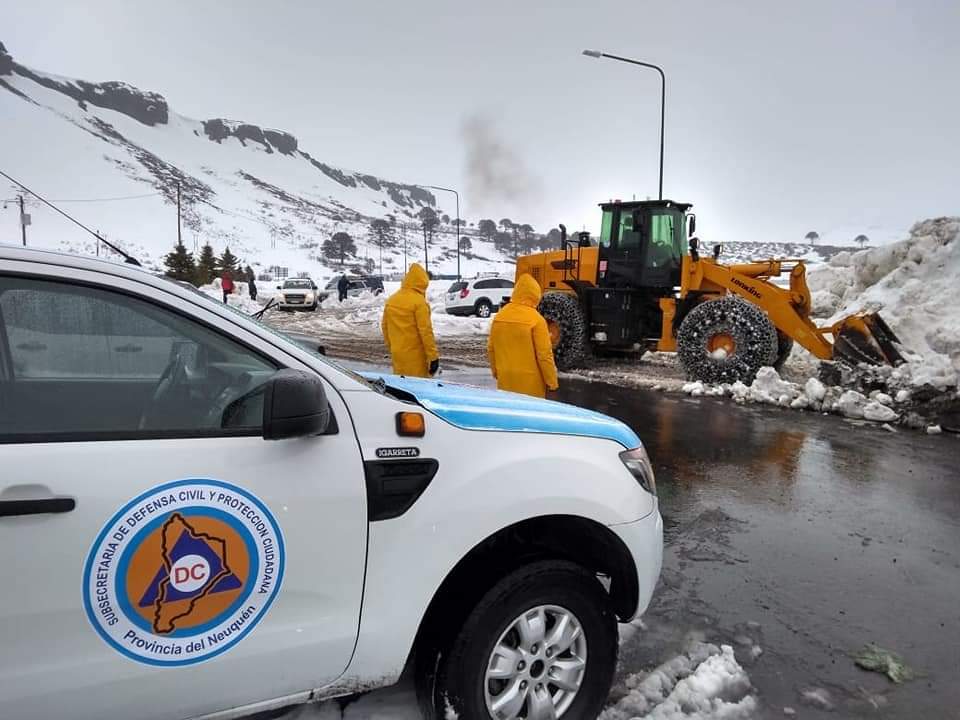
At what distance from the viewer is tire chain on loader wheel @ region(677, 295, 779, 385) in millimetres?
9266

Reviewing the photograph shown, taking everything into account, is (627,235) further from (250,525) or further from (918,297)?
(250,525)

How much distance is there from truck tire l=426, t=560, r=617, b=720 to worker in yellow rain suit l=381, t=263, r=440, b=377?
3.77 metres

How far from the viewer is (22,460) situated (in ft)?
5.15

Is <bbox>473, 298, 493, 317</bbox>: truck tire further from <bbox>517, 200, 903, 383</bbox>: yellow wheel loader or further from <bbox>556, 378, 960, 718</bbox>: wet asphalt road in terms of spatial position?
<bbox>556, 378, 960, 718</bbox>: wet asphalt road

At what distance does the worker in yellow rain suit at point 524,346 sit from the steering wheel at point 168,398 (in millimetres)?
3444

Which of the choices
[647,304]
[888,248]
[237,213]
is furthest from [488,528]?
[237,213]

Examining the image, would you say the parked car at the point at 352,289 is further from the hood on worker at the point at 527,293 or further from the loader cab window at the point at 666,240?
the hood on worker at the point at 527,293

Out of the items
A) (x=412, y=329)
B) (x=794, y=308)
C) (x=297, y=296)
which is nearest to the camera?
(x=412, y=329)

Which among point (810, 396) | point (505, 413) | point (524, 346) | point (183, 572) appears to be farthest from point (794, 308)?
point (183, 572)

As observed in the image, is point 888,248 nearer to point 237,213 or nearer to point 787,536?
point 787,536

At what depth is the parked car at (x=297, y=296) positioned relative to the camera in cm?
2969

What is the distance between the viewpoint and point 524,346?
203 inches

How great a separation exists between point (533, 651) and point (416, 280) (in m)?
4.27

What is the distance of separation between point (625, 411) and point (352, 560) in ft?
22.6
